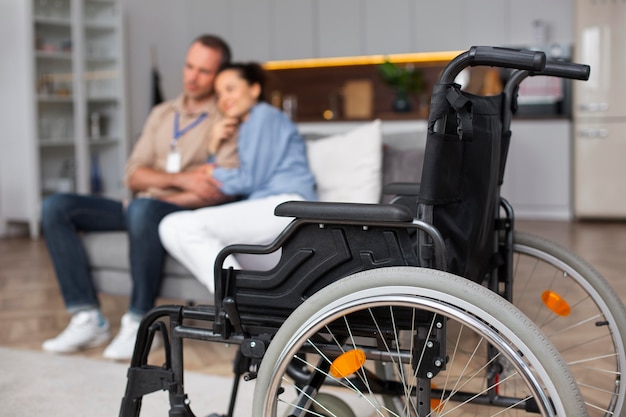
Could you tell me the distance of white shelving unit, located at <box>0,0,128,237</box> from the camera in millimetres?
6418

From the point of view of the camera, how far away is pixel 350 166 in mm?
2984

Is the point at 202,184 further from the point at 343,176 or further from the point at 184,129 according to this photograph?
the point at 343,176

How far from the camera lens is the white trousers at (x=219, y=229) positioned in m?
2.52

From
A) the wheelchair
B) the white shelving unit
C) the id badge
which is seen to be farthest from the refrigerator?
the wheelchair

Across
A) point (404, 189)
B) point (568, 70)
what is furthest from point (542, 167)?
point (568, 70)

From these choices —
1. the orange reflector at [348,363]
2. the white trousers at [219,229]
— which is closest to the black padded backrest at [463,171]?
the orange reflector at [348,363]

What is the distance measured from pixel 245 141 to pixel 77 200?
68 centimetres

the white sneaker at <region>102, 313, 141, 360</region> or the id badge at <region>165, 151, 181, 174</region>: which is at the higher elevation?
the id badge at <region>165, 151, 181, 174</region>

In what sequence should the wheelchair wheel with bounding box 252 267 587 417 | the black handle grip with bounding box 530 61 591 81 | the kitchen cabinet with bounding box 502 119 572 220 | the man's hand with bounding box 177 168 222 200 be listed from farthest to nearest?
the kitchen cabinet with bounding box 502 119 572 220 < the man's hand with bounding box 177 168 222 200 < the black handle grip with bounding box 530 61 591 81 < the wheelchair wheel with bounding box 252 267 587 417

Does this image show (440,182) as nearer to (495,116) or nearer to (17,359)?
(495,116)

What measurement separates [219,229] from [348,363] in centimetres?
116

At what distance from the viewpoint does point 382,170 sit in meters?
3.02

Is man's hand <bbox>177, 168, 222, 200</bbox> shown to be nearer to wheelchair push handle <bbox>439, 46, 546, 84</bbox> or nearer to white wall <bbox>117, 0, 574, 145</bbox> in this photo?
wheelchair push handle <bbox>439, 46, 546, 84</bbox>

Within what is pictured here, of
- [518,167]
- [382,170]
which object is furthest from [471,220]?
[518,167]
